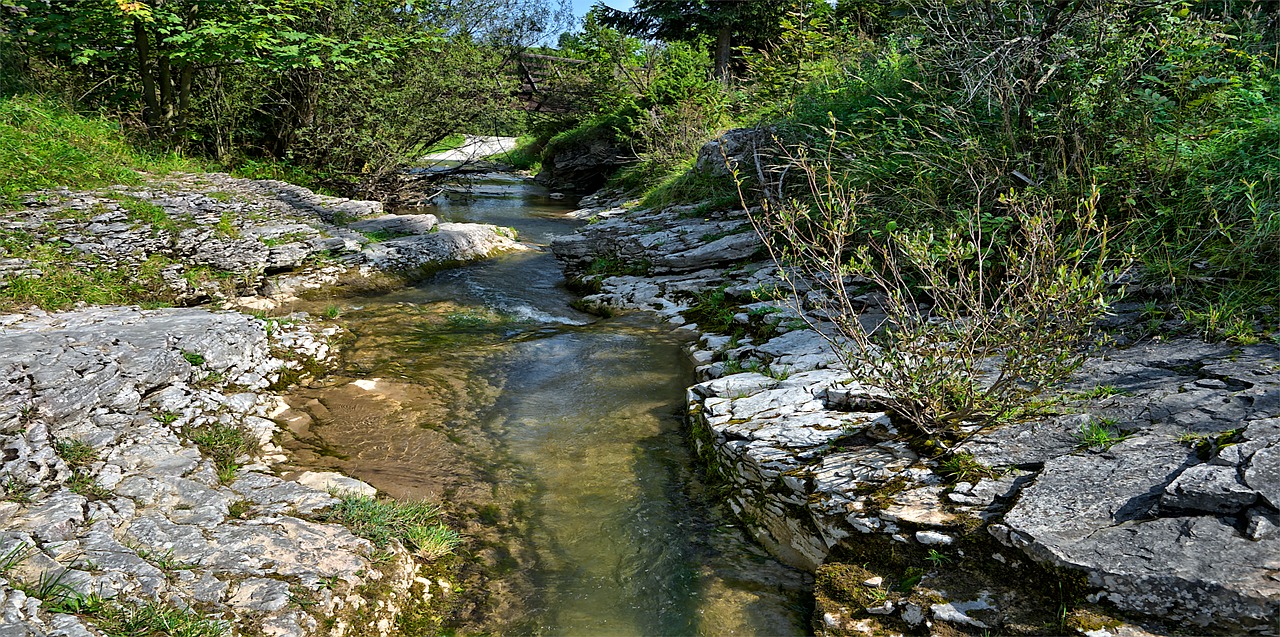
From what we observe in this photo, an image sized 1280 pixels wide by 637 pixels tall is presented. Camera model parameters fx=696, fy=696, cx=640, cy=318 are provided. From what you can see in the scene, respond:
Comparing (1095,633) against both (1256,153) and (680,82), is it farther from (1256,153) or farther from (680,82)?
(680,82)

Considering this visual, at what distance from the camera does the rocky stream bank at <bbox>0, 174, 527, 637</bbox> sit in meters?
2.88

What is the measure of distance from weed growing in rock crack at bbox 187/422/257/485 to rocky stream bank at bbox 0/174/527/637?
13 mm

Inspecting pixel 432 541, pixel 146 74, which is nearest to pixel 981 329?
pixel 432 541

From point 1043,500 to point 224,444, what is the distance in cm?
457

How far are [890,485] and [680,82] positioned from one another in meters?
15.2

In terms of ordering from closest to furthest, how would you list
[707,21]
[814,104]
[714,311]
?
[714,311] < [814,104] < [707,21]

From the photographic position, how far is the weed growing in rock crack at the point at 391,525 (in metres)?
3.69

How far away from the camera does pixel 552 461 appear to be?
15.7 ft

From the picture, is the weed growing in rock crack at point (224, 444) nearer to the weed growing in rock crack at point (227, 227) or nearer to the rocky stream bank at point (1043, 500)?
the rocky stream bank at point (1043, 500)

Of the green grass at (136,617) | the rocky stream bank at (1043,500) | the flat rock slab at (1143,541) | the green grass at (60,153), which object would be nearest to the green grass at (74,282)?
the green grass at (60,153)

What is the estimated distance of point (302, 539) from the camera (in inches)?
137

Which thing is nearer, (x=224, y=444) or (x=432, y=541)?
(x=432, y=541)

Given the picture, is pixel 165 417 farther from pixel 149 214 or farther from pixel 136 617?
pixel 149 214

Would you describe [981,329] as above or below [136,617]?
above
